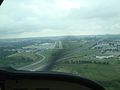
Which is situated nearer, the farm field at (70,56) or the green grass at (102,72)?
the farm field at (70,56)

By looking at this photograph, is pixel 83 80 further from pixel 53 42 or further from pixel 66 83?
pixel 53 42

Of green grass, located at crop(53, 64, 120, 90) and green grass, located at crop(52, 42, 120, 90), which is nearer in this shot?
green grass, located at crop(52, 42, 120, 90)

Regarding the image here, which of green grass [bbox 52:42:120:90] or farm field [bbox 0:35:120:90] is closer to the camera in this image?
farm field [bbox 0:35:120:90]

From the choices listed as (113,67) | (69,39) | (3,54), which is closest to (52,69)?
(69,39)

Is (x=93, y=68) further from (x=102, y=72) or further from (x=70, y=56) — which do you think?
(x=70, y=56)

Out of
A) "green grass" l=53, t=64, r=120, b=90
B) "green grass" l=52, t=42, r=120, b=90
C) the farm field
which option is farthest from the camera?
"green grass" l=53, t=64, r=120, b=90

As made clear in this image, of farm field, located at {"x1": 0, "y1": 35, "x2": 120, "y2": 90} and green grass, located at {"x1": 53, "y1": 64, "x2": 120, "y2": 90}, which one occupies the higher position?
farm field, located at {"x1": 0, "y1": 35, "x2": 120, "y2": 90}

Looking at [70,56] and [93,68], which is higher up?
[70,56]

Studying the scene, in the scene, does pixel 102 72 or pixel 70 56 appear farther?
pixel 102 72

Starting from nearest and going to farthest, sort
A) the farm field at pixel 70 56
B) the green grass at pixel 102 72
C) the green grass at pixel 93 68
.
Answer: the farm field at pixel 70 56, the green grass at pixel 93 68, the green grass at pixel 102 72

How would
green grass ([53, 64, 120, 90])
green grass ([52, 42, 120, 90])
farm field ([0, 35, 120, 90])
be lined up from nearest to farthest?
farm field ([0, 35, 120, 90]) → green grass ([52, 42, 120, 90]) → green grass ([53, 64, 120, 90])

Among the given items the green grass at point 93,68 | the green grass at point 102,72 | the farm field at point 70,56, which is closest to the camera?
the farm field at point 70,56

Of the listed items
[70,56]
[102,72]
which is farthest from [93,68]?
[70,56]
